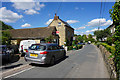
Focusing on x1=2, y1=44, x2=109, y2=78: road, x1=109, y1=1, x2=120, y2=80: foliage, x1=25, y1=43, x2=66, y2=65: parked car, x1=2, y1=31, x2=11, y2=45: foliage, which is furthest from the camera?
x1=2, y1=31, x2=11, y2=45: foliage

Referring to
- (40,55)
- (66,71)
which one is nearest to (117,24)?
(66,71)

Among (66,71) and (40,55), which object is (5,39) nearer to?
(40,55)

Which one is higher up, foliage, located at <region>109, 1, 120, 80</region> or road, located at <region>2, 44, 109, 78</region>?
foliage, located at <region>109, 1, 120, 80</region>

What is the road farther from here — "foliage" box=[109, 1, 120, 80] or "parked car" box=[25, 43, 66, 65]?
"foliage" box=[109, 1, 120, 80]

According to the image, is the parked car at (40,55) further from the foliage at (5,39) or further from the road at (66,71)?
the foliage at (5,39)

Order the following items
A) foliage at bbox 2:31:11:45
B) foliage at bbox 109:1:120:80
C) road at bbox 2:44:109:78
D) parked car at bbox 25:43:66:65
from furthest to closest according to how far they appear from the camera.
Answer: foliage at bbox 2:31:11:45 → parked car at bbox 25:43:66:65 → road at bbox 2:44:109:78 → foliage at bbox 109:1:120:80

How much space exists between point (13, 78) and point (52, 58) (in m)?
3.25

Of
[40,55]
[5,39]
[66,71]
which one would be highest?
[5,39]

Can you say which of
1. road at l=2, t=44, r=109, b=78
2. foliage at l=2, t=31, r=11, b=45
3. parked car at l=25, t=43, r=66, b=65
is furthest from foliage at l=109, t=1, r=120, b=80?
foliage at l=2, t=31, r=11, b=45

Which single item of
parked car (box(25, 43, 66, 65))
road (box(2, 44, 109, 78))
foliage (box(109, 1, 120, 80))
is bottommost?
road (box(2, 44, 109, 78))

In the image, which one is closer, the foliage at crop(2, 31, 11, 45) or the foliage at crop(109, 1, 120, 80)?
the foliage at crop(109, 1, 120, 80)

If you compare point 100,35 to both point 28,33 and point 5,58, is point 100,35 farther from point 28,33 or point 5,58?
point 5,58

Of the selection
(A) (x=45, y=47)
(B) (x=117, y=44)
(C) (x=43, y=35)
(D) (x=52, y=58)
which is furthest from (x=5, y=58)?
(C) (x=43, y=35)

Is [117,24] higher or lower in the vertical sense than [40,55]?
higher
